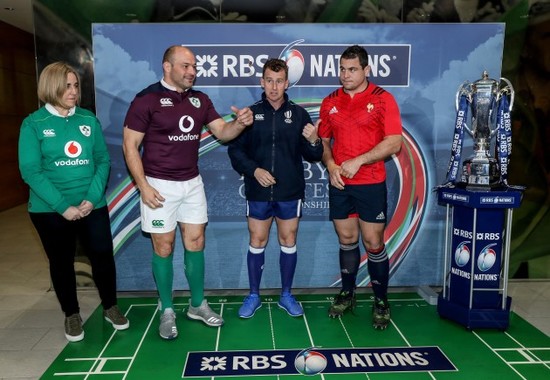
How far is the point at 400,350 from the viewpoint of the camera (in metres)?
2.86

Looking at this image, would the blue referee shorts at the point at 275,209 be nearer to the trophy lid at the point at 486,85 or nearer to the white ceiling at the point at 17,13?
the trophy lid at the point at 486,85

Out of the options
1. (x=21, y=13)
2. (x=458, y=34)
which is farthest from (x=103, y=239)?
(x=21, y=13)

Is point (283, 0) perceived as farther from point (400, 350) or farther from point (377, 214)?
point (400, 350)

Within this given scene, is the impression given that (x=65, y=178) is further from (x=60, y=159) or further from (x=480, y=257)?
(x=480, y=257)

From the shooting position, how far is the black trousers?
9.37 ft

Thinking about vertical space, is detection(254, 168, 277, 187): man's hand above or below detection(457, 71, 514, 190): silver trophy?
below

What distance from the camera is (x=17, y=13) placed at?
743 centimetres

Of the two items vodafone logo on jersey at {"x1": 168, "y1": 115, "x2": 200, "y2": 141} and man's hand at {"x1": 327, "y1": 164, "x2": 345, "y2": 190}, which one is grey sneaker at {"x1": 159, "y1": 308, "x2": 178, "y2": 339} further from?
man's hand at {"x1": 327, "y1": 164, "x2": 345, "y2": 190}

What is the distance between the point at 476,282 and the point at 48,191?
105 inches

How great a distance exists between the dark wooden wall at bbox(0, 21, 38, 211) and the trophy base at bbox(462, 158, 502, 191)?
7468mm

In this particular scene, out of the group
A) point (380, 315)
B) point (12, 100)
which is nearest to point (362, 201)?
point (380, 315)

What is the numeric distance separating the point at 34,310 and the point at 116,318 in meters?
0.82

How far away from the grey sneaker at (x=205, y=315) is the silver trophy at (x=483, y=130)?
186 centimetres

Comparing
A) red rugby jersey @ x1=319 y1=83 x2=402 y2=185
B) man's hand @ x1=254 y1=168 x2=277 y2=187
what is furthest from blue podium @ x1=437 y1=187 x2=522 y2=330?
man's hand @ x1=254 y1=168 x2=277 y2=187
